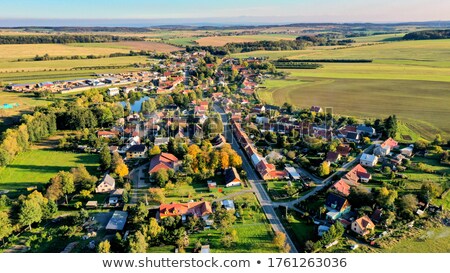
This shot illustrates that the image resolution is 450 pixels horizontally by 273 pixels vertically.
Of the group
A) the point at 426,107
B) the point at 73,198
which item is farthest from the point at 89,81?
the point at 426,107

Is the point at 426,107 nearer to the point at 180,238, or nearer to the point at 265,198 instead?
the point at 265,198

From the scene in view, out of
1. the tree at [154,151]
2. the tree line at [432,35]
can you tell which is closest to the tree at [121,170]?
the tree at [154,151]

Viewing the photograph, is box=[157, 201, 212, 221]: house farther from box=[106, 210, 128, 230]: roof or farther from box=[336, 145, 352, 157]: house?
box=[336, 145, 352, 157]: house

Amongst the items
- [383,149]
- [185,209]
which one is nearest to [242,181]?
[185,209]

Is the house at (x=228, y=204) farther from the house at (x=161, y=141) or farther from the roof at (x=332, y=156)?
the house at (x=161, y=141)

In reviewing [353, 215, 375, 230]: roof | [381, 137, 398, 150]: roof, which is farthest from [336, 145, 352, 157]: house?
[353, 215, 375, 230]: roof

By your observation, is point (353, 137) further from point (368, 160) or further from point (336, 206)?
point (336, 206)
